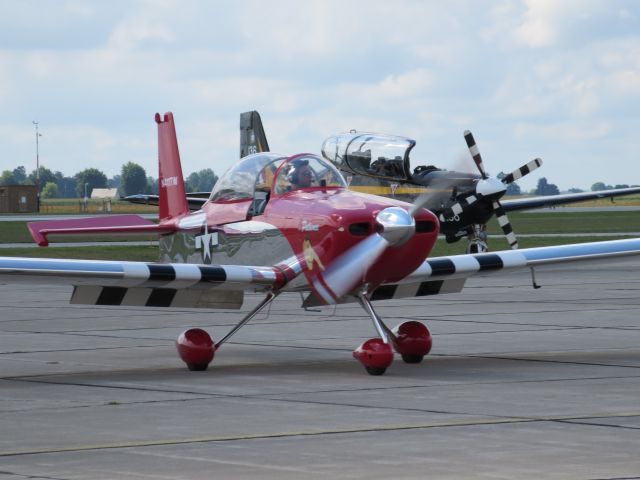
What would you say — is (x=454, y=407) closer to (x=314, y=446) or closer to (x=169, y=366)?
(x=314, y=446)

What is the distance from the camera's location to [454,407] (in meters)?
9.84

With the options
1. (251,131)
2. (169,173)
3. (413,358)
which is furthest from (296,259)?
(251,131)

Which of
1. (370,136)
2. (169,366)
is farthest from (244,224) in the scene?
(370,136)

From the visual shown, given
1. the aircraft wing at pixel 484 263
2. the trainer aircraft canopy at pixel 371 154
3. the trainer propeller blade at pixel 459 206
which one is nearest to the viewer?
the aircraft wing at pixel 484 263

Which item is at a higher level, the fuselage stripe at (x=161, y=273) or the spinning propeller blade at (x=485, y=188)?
the fuselage stripe at (x=161, y=273)

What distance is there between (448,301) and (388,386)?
1032 cm

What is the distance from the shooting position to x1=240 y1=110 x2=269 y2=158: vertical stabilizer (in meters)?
30.9

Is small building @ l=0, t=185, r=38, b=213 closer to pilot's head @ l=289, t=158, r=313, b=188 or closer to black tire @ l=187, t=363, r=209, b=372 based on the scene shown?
pilot's head @ l=289, t=158, r=313, b=188

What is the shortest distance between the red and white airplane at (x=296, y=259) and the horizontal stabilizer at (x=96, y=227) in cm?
37

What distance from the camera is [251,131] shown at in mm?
31234

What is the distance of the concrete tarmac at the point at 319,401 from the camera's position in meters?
7.63

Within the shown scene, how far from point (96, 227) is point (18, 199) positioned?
103 metres

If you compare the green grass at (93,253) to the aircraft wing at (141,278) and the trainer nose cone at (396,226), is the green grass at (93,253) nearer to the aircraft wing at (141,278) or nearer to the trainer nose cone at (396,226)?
the aircraft wing at (141,278)

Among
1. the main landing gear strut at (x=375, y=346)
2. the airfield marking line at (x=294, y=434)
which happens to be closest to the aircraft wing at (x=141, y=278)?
the main landing gear strut at (x=375, y=346)
